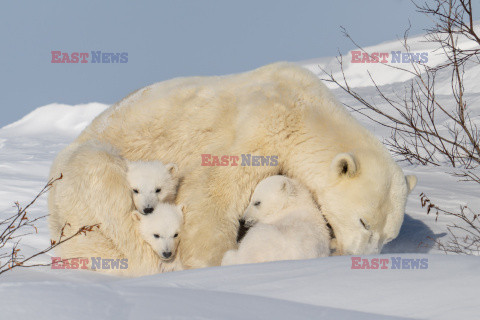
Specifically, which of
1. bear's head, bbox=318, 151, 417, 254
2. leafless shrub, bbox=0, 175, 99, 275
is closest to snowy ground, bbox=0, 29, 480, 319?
leafless shrub, bbox=0, 175, 99, 275

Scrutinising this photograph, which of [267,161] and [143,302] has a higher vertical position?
[267,161]

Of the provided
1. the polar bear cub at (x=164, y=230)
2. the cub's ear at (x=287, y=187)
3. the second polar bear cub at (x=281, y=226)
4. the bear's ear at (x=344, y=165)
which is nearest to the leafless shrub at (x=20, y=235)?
the polar bear cub at (x=164, y=230)

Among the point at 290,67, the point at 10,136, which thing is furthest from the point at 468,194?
the point at 10,136

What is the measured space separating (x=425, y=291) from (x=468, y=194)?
401 centimetres

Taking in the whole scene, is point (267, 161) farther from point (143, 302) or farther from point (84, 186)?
point (143, 302)

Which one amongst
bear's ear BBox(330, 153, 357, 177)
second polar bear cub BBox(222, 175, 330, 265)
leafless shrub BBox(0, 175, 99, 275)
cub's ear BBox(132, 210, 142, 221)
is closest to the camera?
leafless shrub BBox(0, 175, 99, 275)

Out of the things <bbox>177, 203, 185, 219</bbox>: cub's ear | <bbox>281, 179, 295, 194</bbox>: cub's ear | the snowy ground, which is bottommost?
the snowy ground

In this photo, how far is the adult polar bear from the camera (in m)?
4.21

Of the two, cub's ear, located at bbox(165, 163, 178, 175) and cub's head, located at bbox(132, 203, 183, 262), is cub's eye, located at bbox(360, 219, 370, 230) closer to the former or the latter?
cub's head, located at bbox(132, 203, 183, 262)

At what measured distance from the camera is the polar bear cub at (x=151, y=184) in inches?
171

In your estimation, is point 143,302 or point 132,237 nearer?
point 143,302

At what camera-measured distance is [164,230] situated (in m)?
4.21

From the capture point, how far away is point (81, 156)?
4508mm

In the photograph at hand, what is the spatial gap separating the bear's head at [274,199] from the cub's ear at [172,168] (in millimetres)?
624
